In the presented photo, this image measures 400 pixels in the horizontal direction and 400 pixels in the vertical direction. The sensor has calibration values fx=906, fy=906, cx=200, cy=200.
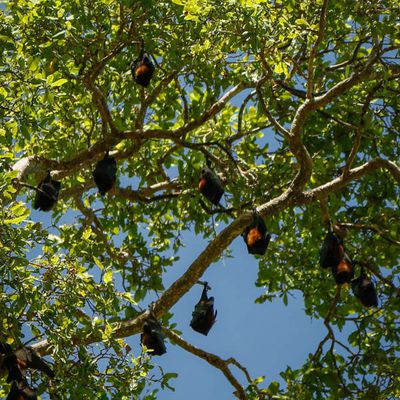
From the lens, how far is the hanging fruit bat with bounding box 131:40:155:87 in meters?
9.70

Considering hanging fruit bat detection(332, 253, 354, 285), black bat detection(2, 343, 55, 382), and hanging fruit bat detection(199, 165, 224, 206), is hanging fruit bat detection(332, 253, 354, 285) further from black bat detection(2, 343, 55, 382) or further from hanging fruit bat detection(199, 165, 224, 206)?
black bat detection(2, 343, 55, 382)

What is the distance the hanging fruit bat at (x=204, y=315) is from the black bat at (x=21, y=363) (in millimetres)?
3513

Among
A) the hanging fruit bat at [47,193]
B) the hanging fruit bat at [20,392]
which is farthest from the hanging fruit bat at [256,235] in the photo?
the hanging fruit bat at [20,392]

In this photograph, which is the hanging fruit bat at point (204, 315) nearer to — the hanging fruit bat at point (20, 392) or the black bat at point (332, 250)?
the black bat at point (332, 250)

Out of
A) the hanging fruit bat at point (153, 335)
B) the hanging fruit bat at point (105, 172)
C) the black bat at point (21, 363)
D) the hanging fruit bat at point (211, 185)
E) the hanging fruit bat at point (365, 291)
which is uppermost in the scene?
the hanging fruit bat at point (365, 291)

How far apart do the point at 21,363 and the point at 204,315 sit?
12.0 feet

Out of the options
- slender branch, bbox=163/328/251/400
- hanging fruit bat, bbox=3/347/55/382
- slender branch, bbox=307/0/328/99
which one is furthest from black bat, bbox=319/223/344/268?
hanging fruit bat, bbox=3/347/55/382

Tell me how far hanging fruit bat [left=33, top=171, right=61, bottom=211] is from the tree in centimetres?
15

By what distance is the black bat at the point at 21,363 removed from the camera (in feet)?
23.7

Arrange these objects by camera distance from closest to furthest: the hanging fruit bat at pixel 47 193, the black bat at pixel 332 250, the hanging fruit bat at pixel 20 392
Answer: the hanging fruit bat at pixel 20 392 < the hanging fruit bat at pixel 47 193 < the black bat at pixel 332 250

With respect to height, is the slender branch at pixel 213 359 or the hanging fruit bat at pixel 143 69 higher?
the hanging fruit bat at pixel 143 69

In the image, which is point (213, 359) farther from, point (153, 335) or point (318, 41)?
point (318, 41)

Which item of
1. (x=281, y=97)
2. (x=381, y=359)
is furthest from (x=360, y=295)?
(x=281, y=97)

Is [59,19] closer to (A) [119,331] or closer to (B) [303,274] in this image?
(A) [119,331]
